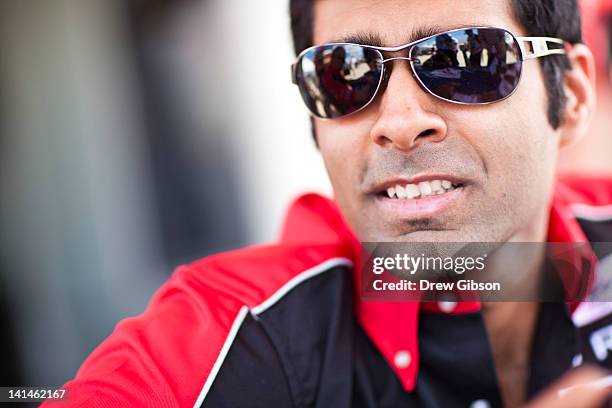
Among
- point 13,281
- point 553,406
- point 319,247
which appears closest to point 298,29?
point 319,247

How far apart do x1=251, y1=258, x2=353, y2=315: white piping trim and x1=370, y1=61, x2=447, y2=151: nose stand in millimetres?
286

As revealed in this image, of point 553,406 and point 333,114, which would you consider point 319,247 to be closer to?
point 333,114

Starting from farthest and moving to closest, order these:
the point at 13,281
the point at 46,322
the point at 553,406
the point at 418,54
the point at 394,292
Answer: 1. the point at 46,322
2. the point at 13,281
3. the point at 394,292
4. the point at 418,54
5. the point at 553,406

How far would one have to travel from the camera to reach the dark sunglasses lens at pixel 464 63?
92cm

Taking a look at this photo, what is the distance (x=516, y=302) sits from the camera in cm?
118

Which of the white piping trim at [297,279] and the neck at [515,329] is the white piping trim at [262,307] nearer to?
the white piping trim at [297,279]

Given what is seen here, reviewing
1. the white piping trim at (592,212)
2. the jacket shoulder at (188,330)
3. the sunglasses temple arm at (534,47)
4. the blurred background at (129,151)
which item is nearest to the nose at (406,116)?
the sunglasses temple arm at (534,47)

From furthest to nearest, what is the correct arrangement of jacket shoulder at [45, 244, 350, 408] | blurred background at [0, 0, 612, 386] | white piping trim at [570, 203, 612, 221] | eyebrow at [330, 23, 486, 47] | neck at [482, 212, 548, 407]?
blurred background at [0, 0, 612, 386] → white piping trim at [570, 203, 612, 221] → neck at [482, 212, 548, 407] → eyebrow at [330, 23, 486, 47] → jacket shoulder at [45, 244, 350, 408]

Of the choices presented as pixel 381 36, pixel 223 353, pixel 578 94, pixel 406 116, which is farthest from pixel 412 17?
pixel 223 353

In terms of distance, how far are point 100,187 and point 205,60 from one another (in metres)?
0.90

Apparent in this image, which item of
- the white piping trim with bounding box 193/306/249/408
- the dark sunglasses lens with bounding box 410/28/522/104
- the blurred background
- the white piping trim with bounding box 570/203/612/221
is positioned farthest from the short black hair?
the blurred background

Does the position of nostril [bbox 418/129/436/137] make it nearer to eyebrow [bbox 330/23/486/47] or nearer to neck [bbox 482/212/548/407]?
eyebrow [bbox 330/23/486/47]

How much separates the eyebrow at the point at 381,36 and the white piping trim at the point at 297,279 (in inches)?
15.9

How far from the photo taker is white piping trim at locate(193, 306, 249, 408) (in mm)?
861
